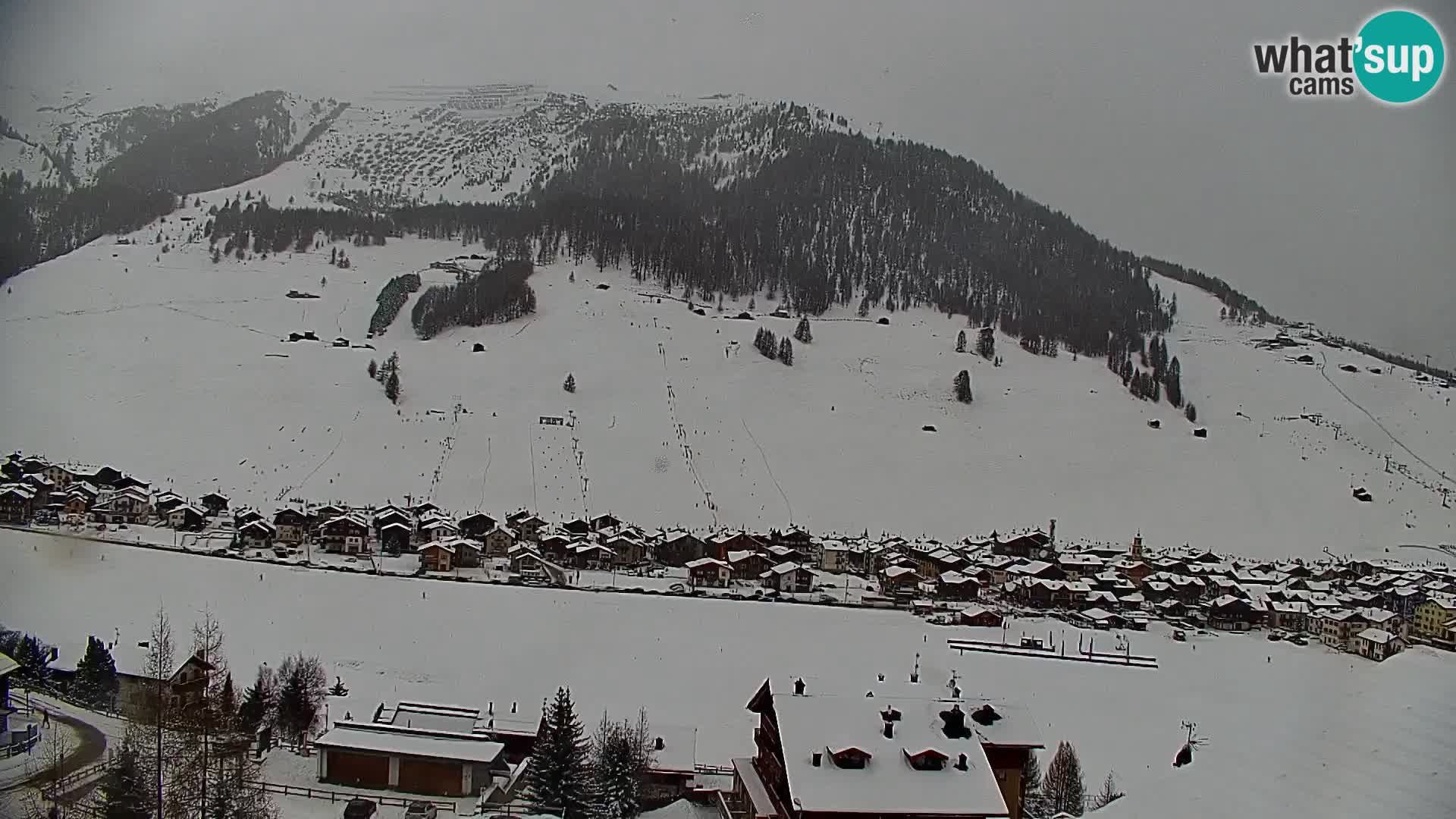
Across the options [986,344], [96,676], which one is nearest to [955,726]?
[96,676]

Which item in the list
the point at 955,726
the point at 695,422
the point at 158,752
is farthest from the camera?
the point at 695,422

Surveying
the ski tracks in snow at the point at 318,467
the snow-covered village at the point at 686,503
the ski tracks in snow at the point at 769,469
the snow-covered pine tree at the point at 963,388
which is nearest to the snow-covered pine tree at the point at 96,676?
the snow-covered village at the point at 686,503

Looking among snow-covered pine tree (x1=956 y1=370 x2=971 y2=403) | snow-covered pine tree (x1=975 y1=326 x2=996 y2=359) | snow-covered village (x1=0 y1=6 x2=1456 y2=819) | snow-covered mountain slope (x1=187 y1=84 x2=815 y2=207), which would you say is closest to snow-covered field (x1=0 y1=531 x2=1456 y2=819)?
snow-covered village (x1=0 y1=6 x2=1456 y2=819)

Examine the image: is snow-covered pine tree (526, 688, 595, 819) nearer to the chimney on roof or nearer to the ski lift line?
the chimney on roof

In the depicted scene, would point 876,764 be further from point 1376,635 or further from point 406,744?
point 1376,635

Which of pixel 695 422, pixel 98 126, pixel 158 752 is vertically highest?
pixel 98 126

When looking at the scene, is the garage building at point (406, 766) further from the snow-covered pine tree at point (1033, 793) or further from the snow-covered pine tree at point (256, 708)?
the snow-covered pine tree at point (1033, 793)
